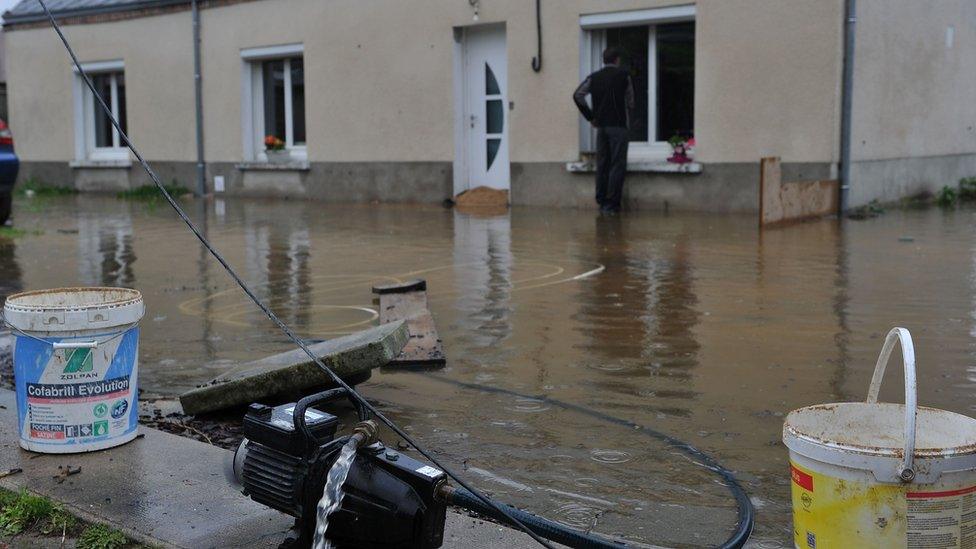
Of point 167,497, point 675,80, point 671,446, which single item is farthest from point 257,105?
point 167,497

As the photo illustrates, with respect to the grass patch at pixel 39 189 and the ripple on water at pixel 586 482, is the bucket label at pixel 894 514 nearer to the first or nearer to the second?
the ripple on water at pixel 586 482

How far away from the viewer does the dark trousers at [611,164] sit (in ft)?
48.5

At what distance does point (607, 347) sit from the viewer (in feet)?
20.6

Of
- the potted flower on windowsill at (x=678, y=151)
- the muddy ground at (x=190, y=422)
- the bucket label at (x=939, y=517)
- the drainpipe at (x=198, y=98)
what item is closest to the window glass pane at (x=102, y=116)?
the drainpipe at (x=198, y=98)

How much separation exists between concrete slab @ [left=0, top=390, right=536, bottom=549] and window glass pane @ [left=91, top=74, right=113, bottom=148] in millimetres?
20235

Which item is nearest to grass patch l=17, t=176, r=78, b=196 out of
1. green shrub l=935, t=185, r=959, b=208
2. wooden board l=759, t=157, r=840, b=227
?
wooden board l=759, t=157, r=840, b=227

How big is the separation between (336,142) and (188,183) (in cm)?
399

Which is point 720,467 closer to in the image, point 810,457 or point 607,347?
point 810,457

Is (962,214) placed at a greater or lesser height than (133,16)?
lesser

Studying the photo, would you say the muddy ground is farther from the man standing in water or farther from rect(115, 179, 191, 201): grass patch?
rect(115, 179, 191, 201): grass patch

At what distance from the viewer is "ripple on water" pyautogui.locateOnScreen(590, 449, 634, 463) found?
168 inches

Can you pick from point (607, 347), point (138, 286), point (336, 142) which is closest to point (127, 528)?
point (607, 347)

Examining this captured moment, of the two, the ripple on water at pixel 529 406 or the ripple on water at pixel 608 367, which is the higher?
the ripple on water at pixel 608 367

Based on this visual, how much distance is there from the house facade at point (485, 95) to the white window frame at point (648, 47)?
3 centimetres
